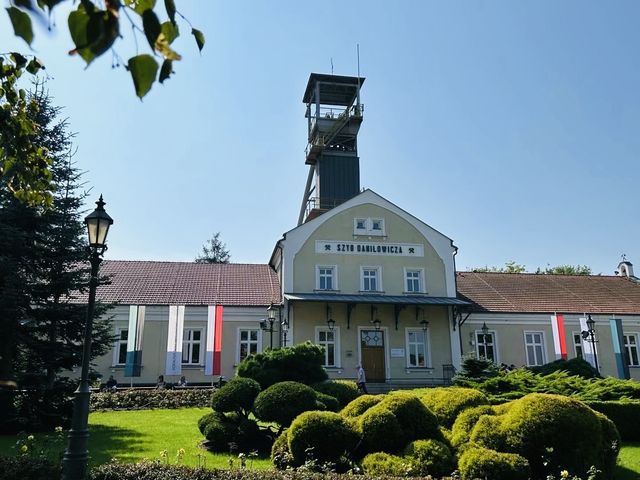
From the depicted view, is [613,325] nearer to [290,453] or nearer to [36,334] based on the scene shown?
[290,453]

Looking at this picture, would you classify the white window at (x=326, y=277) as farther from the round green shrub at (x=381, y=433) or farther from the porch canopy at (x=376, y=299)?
the round green shrub at (x=381, y=433)

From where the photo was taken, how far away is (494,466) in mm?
7938

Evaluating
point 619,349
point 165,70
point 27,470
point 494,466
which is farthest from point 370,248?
point 165,70

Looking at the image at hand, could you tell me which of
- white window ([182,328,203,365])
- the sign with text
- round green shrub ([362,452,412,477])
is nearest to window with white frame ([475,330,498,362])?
the sign with text

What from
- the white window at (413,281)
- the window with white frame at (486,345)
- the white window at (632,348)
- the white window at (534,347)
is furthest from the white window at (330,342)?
the white window at (632,348)

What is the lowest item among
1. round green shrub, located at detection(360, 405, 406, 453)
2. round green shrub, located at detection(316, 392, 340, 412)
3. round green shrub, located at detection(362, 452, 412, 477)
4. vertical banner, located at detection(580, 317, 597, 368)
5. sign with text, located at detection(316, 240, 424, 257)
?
round green shrub, located at detection(362, 452, 412, 477)

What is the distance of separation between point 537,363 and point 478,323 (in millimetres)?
3735

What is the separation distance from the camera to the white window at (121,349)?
26.6 m

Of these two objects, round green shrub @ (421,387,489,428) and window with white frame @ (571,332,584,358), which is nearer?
round green shrub @ (421,387,489,428)

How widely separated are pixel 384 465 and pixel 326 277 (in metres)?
19.3

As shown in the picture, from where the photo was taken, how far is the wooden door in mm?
26719

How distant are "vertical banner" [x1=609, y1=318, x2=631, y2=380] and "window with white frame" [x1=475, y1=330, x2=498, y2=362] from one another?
591 cm

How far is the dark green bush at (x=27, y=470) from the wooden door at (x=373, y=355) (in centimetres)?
2010

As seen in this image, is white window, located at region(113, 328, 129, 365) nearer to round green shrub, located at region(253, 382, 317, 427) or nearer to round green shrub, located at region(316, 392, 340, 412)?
round green shrub, located at region(316, 392, 340, 412)
